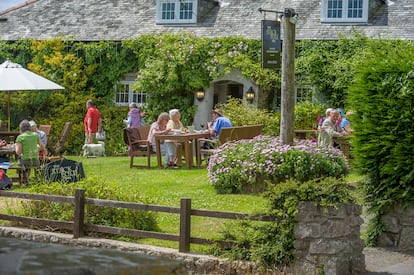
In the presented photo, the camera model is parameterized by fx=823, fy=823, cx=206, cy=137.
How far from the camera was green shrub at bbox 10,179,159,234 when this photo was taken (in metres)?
11.0

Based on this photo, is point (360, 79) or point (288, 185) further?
point (360, 79)

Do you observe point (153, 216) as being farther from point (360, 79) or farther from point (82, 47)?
point (82, 47)

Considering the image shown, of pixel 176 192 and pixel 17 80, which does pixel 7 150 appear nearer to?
pixel 176 192

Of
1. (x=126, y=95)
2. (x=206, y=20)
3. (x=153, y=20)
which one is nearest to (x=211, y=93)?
(x=206, y=20)

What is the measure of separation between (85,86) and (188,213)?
16.9 metres

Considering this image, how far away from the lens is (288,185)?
899 centimetres

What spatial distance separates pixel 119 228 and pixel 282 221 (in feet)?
8.00

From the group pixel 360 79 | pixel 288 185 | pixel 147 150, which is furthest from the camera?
pixel 147 150

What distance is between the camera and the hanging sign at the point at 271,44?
15.5 meters

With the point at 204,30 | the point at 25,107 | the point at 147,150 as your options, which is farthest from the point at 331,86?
the point at 25,107

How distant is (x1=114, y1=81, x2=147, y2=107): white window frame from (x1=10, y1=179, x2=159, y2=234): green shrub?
46.6ft

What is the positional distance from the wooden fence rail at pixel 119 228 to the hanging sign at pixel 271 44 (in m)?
6.03

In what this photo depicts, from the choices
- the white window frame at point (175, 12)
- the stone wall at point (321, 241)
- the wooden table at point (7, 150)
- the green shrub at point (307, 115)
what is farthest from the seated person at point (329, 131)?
the white window frame at point (175, 12)

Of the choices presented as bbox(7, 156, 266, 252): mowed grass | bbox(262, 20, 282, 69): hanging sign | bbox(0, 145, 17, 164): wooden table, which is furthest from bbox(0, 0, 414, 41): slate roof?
bbox(0, 145, 17, 164): wooden table
